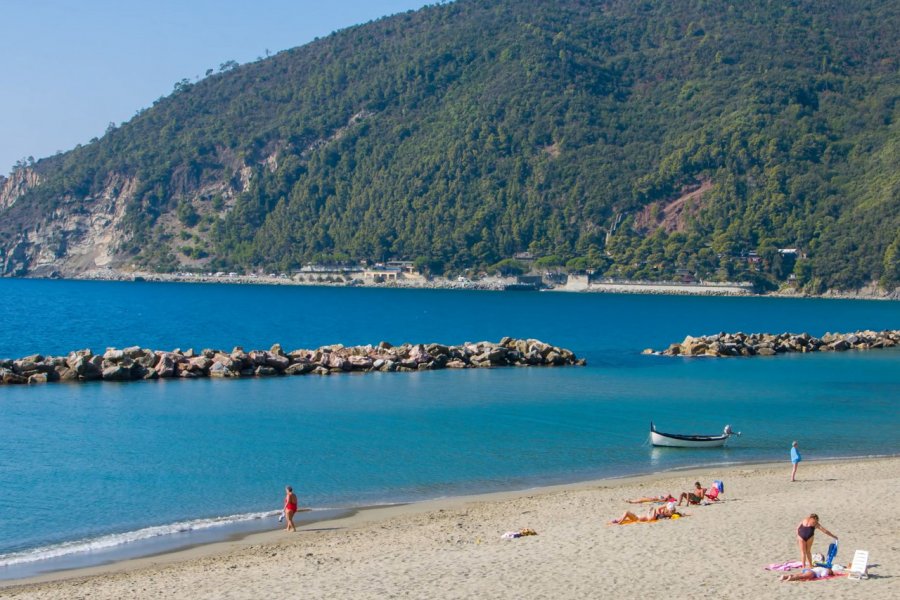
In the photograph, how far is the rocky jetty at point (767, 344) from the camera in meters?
58.2

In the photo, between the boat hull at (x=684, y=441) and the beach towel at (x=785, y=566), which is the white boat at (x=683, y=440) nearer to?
the boat hull at (x=684, y=441)

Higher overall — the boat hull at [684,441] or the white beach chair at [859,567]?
the white beach chair at [859,567]

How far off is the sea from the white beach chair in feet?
30.1

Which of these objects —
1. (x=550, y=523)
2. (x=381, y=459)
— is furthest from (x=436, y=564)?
(x=381, y=459)

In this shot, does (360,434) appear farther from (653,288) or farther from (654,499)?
(653,288)

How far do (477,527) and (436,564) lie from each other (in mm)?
2696

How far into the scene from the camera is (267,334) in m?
72.4

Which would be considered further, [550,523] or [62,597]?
[550,523]

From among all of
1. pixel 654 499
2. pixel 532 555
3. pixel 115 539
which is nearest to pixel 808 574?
pixel 532 555

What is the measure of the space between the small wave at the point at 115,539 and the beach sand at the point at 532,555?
1143 millimetres

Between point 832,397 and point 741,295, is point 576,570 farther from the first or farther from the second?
point 741,295

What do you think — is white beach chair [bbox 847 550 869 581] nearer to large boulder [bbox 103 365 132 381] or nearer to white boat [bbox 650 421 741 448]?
white boat [bbox 650 421 741 448]

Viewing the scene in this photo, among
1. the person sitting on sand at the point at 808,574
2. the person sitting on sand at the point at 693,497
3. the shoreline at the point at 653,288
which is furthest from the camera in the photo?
the shoreline at the point at 653,288

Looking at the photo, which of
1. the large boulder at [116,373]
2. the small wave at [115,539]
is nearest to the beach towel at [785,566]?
the small wave at [115,539]
